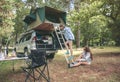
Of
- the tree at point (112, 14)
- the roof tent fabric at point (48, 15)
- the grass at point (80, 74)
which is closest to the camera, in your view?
the grass at point (80, 74)

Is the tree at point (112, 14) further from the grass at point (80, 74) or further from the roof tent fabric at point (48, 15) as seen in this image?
the grass at point (80, 74)

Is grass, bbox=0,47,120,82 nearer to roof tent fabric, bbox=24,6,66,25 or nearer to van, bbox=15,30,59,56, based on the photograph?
van, bbox=15,30,59,56

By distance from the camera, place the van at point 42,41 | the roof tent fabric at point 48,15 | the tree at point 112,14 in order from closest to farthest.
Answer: the roof tent fabric at point 48,15, the van at point 42,41, the tree at point 112,14

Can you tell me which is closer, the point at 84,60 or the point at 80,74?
the point at 80,74

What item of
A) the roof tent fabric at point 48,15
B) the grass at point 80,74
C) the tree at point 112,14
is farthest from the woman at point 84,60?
the tree at point 112,14

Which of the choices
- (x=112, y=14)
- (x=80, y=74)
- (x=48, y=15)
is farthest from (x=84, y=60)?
(x=112, y=14)

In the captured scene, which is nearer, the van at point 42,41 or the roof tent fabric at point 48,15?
the roof tent fabric at point 48,15

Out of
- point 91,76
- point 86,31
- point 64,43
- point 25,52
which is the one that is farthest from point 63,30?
point 86,31

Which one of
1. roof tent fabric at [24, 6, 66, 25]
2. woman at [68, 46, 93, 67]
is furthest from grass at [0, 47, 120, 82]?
roof tent fabric at [24, 6, 66, 25]

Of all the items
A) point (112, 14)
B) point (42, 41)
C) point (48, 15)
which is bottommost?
point (42, 41)

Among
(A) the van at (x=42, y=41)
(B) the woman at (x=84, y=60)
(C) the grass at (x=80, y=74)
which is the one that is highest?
(A) the van at (x=42, y=41)

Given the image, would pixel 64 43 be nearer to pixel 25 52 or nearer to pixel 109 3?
pixel 25 52

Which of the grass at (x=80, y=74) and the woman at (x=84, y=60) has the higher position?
the woman at (x=84, y=60)

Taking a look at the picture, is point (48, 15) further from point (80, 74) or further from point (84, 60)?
point (80, 74)
